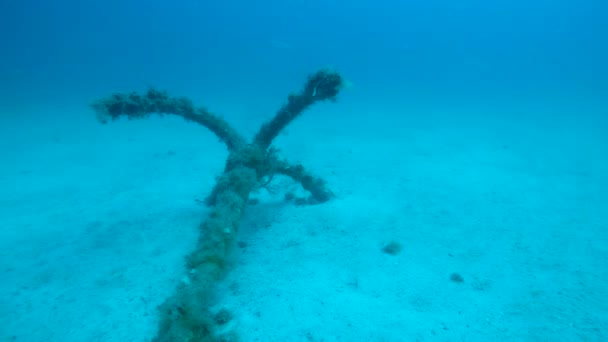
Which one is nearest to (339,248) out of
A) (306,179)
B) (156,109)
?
(306,179)

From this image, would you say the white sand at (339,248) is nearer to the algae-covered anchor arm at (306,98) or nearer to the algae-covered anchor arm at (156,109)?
the algae-covered anchor arm at (306,98)

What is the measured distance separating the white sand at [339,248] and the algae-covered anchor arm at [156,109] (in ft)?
5.59

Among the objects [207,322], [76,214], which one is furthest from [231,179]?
[76,214]

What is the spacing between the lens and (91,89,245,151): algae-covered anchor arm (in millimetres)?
6254

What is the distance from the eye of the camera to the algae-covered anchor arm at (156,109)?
20.5 feet

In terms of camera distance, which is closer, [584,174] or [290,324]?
[290,324]

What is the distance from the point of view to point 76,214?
824 cm

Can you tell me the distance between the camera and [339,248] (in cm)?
625

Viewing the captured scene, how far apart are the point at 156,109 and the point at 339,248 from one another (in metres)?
4.18

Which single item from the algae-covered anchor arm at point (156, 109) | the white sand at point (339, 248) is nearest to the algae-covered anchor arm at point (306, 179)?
the white sand at point (339, 248)

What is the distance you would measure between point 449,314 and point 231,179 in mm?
3805

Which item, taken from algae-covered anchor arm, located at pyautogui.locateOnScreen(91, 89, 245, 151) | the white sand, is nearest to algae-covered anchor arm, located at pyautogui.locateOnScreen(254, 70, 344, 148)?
algae-covered anchor arm, located at pyautogui.locateOnScreen(91, 89, 245, 151)

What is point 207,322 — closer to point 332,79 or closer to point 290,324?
point 290,324

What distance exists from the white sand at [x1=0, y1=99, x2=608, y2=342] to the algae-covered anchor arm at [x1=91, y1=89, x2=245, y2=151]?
170 centimetres
